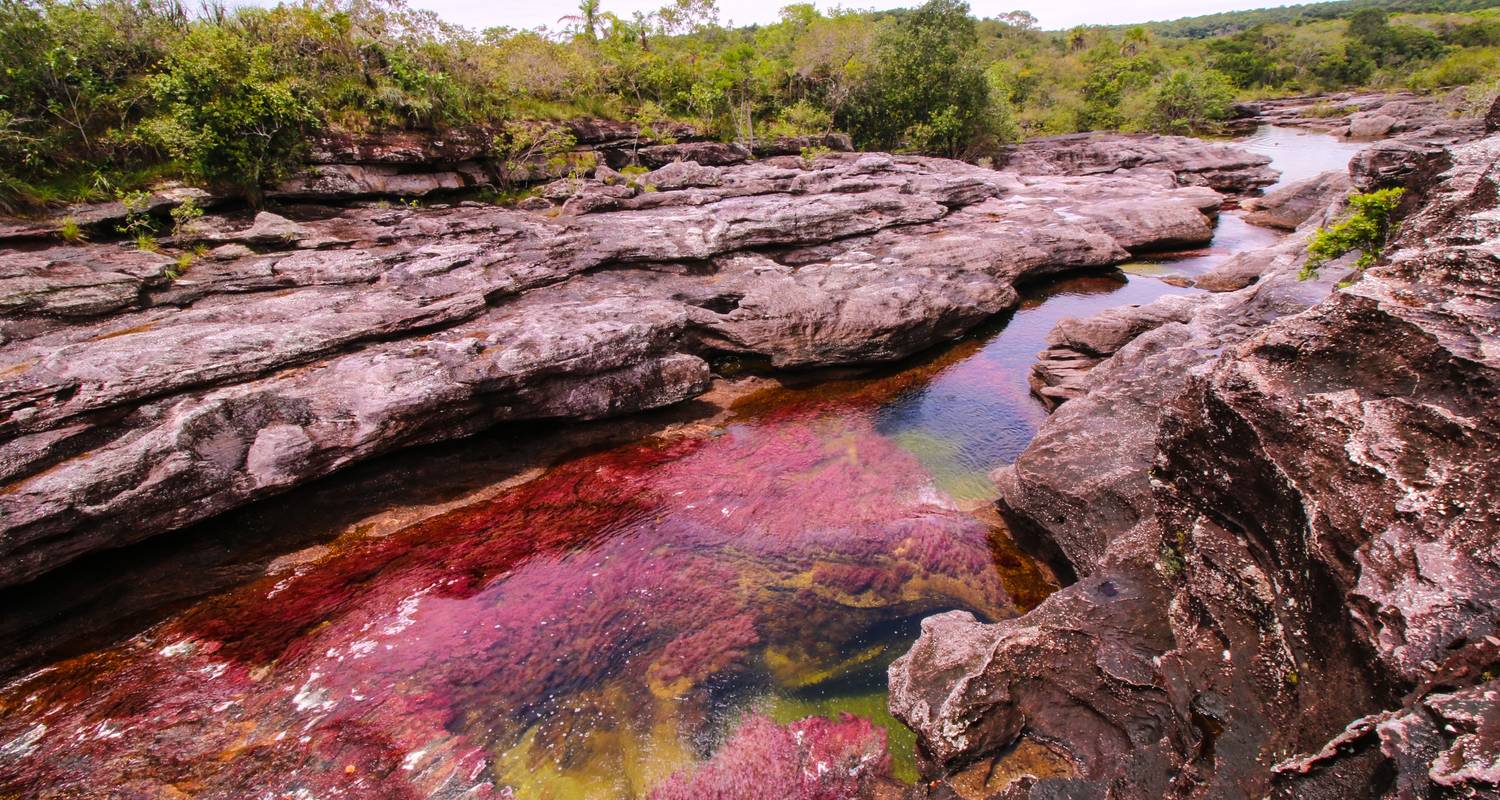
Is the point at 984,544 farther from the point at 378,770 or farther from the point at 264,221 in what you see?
the point at 264,221

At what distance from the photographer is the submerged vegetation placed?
1706 centimetres

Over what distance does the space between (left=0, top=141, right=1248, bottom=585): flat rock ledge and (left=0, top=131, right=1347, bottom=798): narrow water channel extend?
1759 millimetres

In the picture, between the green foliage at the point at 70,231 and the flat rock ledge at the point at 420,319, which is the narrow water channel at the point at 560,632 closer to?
the flat rock ledge at the point at 420,319

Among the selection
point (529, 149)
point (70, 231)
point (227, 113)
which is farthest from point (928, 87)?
point (70, 231)

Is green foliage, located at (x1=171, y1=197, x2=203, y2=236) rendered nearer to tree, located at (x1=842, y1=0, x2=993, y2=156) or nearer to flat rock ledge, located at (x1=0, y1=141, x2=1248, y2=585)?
flat rock ledge, located at (x1=0, y1=141, x2=1248, y2=585)

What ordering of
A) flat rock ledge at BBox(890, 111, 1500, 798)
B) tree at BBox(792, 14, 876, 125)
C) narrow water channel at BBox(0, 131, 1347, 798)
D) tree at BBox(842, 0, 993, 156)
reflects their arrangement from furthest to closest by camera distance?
tree at BBox(792, 14, 876, 125)
tree at BBox(842, 0, 993, 156)
narrow water channel at BBox(0, 131, 1347, 798)
flat rock ledge at BBox(890, 111, 1500, 798)

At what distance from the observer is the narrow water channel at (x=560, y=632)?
24.7 ft

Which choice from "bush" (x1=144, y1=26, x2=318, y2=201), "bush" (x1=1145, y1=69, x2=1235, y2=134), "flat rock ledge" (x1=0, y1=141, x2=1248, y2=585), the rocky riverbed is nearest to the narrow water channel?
the rocky riverbed

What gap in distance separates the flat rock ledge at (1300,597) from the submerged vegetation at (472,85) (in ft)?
81.3

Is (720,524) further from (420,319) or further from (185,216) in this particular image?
(185,216)

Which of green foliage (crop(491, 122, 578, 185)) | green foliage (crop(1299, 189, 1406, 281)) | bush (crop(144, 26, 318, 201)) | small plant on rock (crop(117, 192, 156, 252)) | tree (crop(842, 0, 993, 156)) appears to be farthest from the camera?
tree (crop(842, 0, 993, 156))

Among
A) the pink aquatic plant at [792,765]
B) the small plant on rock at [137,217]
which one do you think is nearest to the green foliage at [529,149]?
the small plant on rock at [137,217]

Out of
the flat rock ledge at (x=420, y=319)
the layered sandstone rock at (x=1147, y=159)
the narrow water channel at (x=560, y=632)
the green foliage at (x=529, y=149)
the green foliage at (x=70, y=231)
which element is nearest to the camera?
the narrow water channel at (x=560, y=632)

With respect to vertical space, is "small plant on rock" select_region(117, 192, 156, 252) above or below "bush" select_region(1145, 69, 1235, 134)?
below
